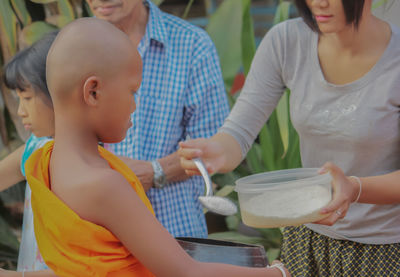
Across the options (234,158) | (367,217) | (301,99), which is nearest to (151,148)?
(234,158)

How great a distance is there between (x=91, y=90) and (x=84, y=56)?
0.07 metres

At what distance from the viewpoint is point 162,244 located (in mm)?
1124

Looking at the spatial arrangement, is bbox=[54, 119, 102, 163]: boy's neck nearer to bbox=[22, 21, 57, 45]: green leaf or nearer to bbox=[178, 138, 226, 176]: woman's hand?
bbox=[178, 138, 226, 176]: woman's hand

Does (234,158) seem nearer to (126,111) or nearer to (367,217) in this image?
(367,217)

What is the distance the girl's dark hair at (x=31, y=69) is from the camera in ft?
6.09

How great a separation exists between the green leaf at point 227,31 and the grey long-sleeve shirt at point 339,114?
5.34 ft

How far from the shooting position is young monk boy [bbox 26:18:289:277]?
3.67 feet

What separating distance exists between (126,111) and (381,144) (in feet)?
2.37

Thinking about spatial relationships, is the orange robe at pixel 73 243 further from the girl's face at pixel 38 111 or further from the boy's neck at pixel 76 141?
the girl's face at pixel 38 111

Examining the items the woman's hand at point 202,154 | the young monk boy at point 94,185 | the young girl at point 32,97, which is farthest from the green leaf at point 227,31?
the young monk boy at point 94,185

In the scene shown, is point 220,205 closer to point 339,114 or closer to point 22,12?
point 339,114

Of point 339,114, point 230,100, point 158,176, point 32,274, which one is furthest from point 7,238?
point 339,114

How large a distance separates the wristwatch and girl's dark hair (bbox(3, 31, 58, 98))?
1.42 feet

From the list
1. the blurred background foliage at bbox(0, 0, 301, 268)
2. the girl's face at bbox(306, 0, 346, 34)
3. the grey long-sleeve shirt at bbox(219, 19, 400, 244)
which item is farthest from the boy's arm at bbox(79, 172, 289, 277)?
the blurred background foliage at bbox(0, 0, 301, 268)
